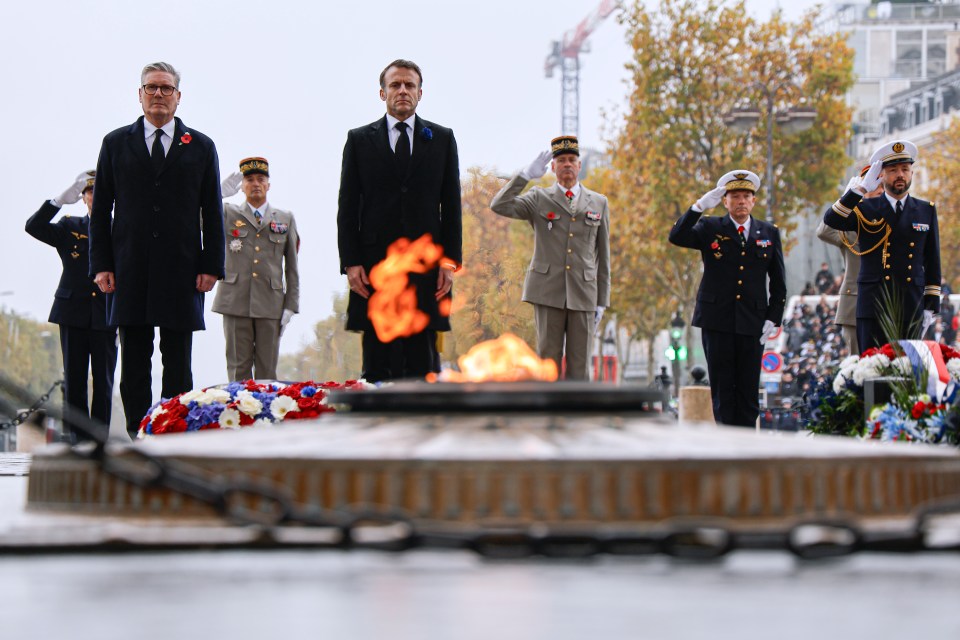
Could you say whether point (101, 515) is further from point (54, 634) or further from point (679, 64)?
point (679, 64)

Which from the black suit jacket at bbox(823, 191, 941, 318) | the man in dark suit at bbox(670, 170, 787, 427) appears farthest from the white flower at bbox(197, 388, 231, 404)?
the black suit jacket at bbox(823, 191, 941, 318)

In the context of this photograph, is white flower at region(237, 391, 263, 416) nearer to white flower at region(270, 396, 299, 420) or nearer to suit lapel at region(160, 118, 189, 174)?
white flower at region(270, 396, 299, 420)

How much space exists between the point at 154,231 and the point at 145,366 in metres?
0.78

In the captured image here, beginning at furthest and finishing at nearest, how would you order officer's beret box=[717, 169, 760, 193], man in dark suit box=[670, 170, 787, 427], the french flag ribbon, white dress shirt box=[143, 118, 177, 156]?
officer's beret box=[717, 169, 760, 193]
man in dark suit box=[670, 170, 787, 427]
white dress shirt box=[143, 118, 177, 156]
the french flag ribbon

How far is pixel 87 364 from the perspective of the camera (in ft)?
39.5

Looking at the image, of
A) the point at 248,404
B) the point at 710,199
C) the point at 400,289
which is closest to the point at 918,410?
the point at 400,289

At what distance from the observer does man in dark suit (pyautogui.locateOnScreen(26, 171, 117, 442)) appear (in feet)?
37.9

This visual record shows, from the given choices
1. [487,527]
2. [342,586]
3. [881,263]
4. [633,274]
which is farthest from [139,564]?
[633,274]

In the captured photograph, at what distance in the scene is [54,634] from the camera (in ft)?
8.27

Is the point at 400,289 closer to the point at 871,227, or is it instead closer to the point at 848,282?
the point at 871,227

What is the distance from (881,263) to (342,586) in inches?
337

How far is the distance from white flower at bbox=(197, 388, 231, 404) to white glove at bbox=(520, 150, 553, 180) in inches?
142

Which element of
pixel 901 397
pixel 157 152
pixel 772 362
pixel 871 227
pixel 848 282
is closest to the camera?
pixel 901 397

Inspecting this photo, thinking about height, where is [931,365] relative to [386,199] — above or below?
below
